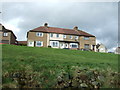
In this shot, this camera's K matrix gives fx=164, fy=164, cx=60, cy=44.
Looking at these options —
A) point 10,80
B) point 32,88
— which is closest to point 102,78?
point 32,88

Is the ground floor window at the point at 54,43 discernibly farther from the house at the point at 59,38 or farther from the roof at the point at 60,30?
the roof at the point at 60,30

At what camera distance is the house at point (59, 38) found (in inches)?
1870

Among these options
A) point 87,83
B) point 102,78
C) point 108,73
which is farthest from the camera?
point 108,73

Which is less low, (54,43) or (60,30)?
(60,30)

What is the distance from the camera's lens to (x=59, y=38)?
50.8m

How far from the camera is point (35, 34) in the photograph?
47.5 m

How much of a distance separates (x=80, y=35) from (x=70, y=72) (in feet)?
135

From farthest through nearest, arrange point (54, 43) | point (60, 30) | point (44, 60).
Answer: point (60, 30) → point (54, 43) → point (44, 60)

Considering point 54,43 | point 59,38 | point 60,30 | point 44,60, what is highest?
point 60,30

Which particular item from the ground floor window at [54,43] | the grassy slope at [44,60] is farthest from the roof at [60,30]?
the grassy slope at [44,60]

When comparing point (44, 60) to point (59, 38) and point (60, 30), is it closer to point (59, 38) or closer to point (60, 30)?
point (59, 38)

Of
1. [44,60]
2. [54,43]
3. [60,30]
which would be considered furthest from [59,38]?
[44,60]

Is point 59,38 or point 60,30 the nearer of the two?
point 59,38

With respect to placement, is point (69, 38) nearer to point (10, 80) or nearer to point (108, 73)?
point (108, 73)
